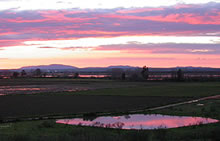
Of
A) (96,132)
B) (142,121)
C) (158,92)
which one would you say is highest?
(96,132)

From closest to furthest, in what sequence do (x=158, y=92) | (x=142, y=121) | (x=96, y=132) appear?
(x=96, y=132) → (x=142, y=121) → (x=158, y=92)

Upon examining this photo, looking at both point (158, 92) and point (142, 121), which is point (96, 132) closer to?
point (142, 121)

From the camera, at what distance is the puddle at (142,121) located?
25.2 m

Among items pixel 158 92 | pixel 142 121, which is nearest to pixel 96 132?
pixel 142 121

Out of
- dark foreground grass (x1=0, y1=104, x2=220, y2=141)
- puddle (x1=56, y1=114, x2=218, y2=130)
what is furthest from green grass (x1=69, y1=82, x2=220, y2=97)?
dark foreground grass (x1=0, y1=104, x2=220, y2=141)

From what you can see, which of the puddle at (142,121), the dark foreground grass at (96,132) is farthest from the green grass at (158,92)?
the dark foreground grass at (96,132)

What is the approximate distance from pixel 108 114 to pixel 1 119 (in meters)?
9.82

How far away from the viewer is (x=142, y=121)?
89.5 ft

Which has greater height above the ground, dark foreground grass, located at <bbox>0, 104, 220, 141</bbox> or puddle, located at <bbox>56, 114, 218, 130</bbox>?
dark foreground grass, located at <bbox>0, 104, 220, 141</bbox>

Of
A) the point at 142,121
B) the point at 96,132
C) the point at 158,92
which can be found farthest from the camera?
the point at 158,92

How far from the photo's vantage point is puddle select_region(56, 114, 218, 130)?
82.7ft

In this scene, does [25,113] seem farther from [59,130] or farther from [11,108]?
[59,130]

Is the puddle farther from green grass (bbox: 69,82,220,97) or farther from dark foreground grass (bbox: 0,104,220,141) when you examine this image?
green grass (bbox: 69,82,220,97)

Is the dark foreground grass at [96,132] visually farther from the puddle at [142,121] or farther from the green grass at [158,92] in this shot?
the green grass at [158,92]
